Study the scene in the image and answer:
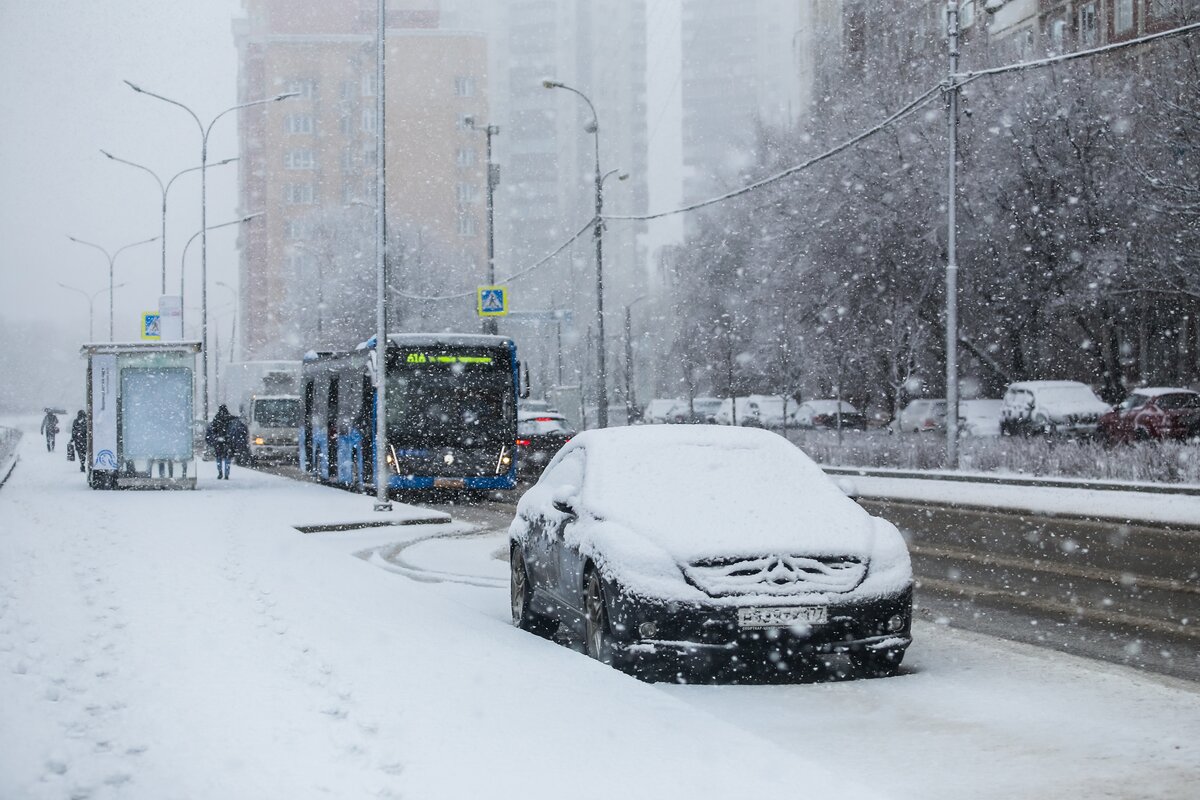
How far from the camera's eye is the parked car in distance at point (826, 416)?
199 ft

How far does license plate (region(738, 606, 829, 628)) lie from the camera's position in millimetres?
8273

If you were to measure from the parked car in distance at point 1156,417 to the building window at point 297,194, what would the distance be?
310ft

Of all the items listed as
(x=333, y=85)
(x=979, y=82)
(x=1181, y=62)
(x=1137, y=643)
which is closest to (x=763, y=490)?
(x=1137, y=643)

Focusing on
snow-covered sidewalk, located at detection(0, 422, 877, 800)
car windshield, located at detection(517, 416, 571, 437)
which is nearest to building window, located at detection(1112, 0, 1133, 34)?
car windshield, located at detection(517, 416, 571, 437)

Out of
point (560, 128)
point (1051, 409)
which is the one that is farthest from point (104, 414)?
point (560, 128)

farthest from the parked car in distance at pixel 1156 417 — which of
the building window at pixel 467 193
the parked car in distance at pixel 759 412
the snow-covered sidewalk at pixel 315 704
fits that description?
the building window at pixel 467 193

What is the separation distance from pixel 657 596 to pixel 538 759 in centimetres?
247

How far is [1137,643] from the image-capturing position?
9930mm

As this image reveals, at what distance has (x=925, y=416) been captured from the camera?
50.1 meters

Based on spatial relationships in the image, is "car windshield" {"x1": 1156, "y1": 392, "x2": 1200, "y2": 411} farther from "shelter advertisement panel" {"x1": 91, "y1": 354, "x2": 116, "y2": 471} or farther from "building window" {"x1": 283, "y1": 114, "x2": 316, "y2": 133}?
"building window" {"x1": 283, "y1": 114, "x2": 316, "y2": 133}

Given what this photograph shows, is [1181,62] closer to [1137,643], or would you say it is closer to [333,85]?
[1137,643]

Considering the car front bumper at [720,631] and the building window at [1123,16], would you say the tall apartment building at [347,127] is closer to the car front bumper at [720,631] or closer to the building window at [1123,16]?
the building window at [1123,16]

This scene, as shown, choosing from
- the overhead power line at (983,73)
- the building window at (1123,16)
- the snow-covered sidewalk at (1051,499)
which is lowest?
the snow-covered sidewalk at (1051,499)

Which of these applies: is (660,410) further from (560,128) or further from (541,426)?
(560,128)
